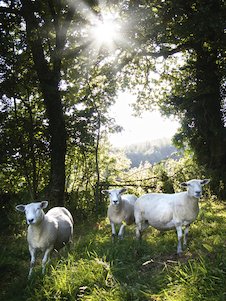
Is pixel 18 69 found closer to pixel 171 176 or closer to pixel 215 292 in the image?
pixel 171 176

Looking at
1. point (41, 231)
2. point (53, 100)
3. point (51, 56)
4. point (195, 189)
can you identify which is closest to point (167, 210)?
point (195, 189)

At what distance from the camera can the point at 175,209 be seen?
27.6ft

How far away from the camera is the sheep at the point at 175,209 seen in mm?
8258

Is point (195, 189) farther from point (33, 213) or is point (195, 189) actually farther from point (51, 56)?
point (51, 56)

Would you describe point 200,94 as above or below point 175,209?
above

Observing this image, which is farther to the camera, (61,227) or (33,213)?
(61,227)

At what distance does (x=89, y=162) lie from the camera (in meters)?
17.5

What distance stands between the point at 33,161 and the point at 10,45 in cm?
470

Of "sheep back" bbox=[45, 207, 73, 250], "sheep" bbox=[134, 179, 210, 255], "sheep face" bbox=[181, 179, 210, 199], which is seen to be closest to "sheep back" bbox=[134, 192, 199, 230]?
"sheep" bbox=[134, 179, 210, 255]

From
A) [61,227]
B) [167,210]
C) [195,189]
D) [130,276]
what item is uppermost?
[195,189]

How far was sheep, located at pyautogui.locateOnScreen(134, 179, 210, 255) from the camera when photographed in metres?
8.26

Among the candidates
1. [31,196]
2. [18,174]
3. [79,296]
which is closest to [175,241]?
[79,296]

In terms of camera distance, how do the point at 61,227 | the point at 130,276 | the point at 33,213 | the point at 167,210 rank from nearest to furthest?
the point at 130,276 → the point at 33,213 → the point at 167,210 → the point at 61,227

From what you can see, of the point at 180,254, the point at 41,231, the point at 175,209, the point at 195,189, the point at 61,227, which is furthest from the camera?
the point at 61,227
